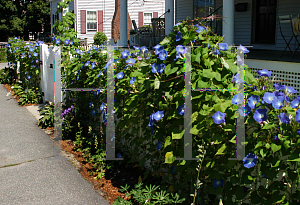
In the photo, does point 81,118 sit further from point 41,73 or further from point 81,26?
point 81,26

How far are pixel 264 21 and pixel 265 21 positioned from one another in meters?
0.05

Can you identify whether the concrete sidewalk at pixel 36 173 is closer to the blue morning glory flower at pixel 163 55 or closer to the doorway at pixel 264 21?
the blue morning glory flower at pixel 163 55

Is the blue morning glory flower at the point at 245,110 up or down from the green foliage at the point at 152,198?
up

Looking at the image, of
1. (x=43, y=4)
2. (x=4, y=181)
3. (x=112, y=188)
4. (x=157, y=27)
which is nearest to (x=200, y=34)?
(x=112, y=188)

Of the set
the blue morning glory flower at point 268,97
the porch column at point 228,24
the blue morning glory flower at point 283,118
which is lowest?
the blue morning glory flower at point 283,118

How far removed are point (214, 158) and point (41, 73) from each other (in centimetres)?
608

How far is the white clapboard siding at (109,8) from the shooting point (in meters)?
20.3

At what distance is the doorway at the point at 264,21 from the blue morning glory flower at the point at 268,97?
30.7 feet

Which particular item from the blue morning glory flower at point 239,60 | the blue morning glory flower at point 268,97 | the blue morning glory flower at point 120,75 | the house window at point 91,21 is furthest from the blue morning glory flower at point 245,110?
the house window at point 91,21

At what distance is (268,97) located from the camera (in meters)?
2.04

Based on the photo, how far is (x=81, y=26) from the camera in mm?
21125

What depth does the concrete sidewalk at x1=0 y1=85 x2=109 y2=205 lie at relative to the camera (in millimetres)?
3172

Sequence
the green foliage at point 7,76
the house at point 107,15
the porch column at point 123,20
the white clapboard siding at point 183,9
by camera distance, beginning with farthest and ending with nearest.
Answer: the house at point 107,15 → the white clapboard siding at point 183,9 → the porch column at point 123,20 → the green foliage at point 7,76

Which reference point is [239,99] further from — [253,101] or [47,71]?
[47,71]
